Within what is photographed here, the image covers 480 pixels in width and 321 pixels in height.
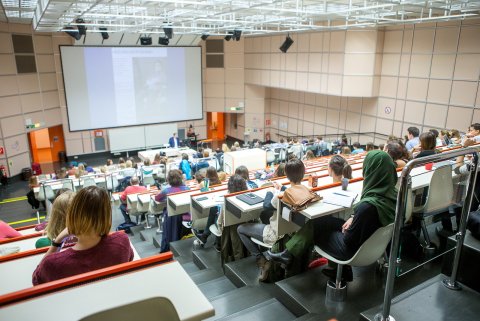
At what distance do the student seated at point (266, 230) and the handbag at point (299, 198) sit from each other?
0.03 m

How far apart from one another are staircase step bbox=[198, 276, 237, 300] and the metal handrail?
178 cm

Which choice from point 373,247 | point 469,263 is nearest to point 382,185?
point 373,247

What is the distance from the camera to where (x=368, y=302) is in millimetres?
2939

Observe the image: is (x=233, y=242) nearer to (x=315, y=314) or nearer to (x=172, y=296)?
(x=315, y=314)

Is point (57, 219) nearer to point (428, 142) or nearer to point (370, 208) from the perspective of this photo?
point (370, 208)

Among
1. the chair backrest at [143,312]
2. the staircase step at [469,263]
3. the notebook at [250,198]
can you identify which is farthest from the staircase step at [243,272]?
the chair backrest at [143,312]

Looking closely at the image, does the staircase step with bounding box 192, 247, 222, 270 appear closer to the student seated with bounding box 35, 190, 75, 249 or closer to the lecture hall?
the lecture hall

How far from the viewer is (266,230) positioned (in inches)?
139

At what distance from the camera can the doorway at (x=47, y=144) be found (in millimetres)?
15688

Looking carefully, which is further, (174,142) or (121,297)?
(174,142)

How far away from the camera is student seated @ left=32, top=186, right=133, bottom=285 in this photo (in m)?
2.00

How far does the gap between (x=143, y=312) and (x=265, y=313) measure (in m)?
1.76

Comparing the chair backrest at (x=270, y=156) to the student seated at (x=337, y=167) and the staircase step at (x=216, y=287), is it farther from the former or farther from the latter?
the staircase step at (x=216, y=287)

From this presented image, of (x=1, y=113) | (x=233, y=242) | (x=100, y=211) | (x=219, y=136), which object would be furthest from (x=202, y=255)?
(x=219, y=136)
